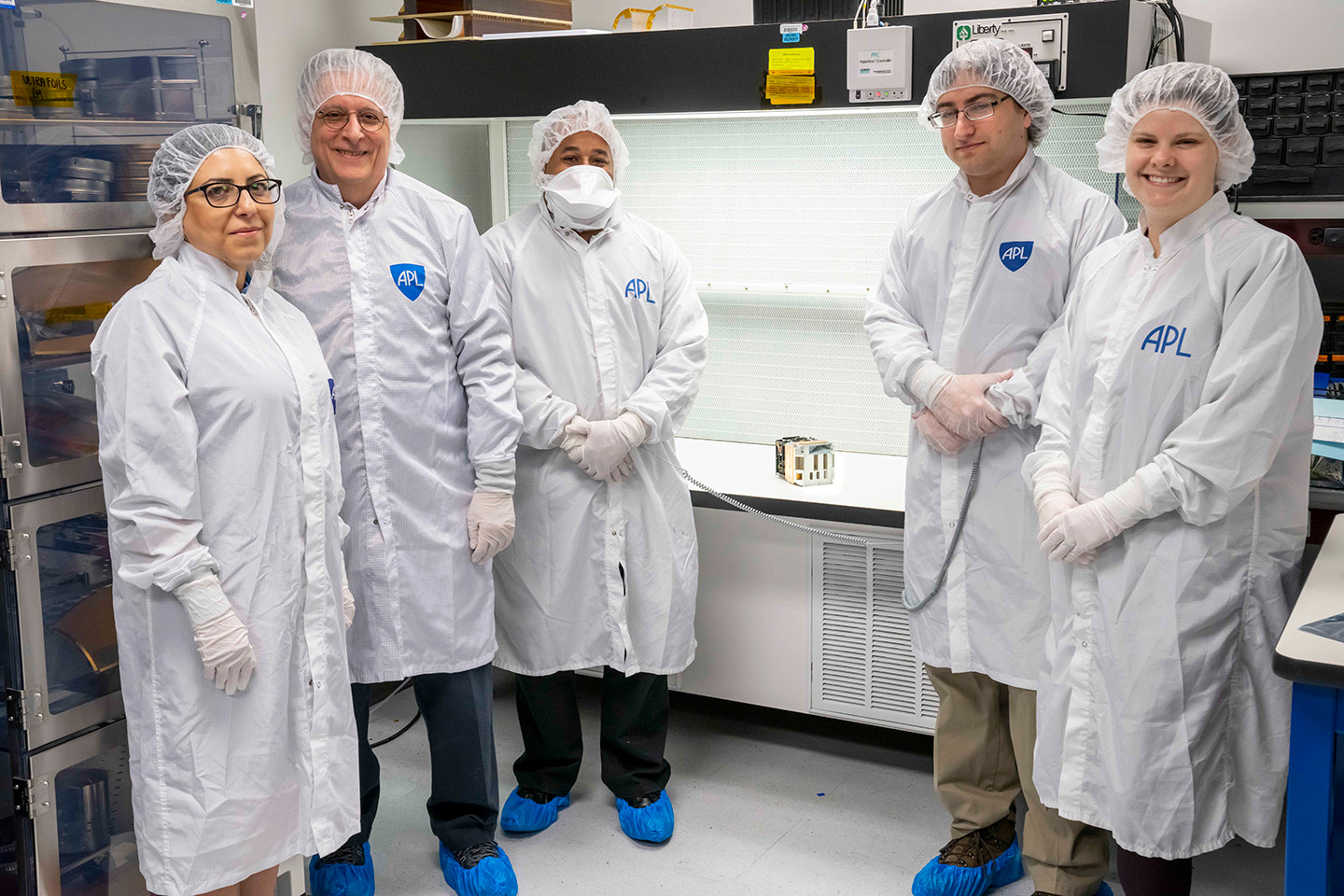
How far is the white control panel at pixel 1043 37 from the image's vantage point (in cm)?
242

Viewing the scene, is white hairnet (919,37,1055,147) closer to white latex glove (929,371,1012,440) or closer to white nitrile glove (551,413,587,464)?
white latex glove (929,371,1012,440)

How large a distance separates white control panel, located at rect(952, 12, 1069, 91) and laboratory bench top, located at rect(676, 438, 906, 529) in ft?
3.20

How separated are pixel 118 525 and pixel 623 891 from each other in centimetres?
134

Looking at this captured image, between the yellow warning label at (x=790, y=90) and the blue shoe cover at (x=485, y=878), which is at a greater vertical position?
the yellow warning label at (x=790, y=90)

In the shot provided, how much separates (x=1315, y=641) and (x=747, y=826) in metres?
1.55

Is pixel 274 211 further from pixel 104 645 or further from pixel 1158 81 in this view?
pixel 1158 81

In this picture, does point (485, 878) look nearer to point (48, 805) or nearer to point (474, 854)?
point (474, 854)

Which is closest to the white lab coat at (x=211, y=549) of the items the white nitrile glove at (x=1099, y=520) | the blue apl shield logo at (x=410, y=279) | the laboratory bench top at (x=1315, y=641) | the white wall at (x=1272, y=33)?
the blue apl shield logo at (x=410, y=279)

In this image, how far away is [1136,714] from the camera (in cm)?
194

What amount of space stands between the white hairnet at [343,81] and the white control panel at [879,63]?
103cm

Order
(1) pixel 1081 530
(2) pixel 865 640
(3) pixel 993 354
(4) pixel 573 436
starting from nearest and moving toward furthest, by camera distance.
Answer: (1) pixel 1081 530 → (3) pixel 993 354 → (4) pixel 573 436 → (2) pixel 865 640

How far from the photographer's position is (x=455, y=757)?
8.27ft

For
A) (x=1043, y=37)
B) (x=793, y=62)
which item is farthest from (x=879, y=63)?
(x=1043, y=37)

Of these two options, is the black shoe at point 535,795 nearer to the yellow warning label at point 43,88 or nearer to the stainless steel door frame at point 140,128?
the stainless steel door frame at point 140,128
